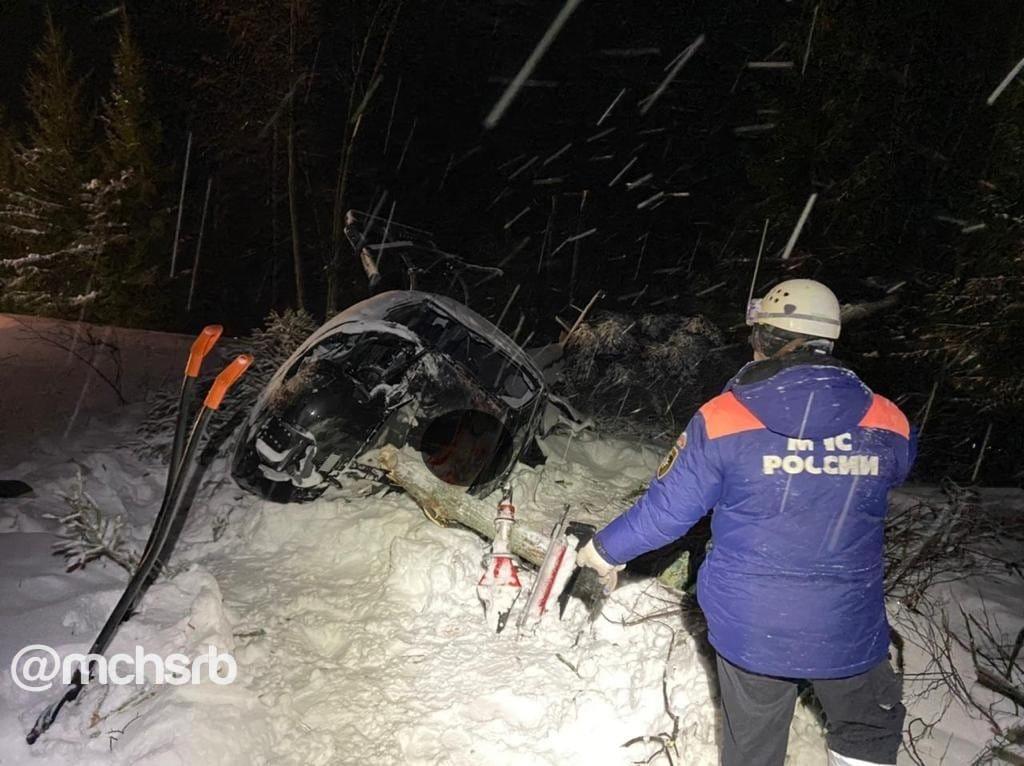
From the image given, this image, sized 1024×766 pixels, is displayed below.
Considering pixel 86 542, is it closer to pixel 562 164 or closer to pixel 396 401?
pixel 396 401

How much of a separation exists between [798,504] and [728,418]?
374mm

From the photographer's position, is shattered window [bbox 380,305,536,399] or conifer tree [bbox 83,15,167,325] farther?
conifer tree [bbox 83,15,167,325]

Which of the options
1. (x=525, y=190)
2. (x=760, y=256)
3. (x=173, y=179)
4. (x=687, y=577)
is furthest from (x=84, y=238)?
(x=687, y=577)

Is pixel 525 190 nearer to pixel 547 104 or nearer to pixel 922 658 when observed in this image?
pixel 547 104

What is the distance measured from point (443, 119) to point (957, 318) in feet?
58.1

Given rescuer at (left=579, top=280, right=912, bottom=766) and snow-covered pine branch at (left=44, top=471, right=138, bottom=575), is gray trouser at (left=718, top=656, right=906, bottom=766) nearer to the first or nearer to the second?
rescuer at (left=579, top=280, right=912, bottom=766)

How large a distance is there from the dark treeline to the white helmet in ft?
18.3

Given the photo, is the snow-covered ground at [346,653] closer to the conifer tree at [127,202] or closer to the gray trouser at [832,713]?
the gray trouser at [832,713]

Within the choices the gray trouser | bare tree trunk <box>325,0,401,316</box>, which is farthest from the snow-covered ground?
bare tree trunk <box>325,0,401,316</box>

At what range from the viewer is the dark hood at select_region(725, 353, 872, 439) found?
2.04 metres

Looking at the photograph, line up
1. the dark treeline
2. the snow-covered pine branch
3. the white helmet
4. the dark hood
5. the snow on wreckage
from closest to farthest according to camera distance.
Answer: the dark hood
the white helmet
the snow-covered pine branch
the snow on wreckage
the dark treeline

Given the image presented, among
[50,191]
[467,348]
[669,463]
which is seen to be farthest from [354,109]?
[669,463]

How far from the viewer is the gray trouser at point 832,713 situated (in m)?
2.23

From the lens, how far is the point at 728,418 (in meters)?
2.12
